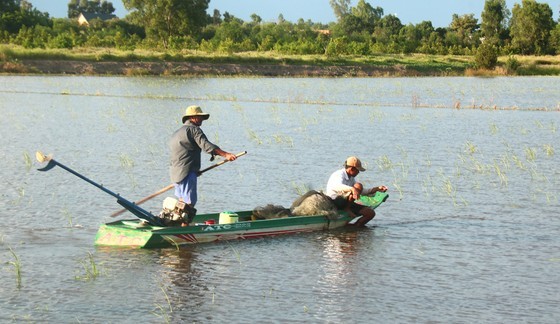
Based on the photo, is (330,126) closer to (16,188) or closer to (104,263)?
(16,188)

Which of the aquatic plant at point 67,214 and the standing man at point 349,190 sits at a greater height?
the standing man at point 349,190

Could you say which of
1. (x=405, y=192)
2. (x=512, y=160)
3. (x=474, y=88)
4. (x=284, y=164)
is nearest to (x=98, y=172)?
(x=284, y=164)

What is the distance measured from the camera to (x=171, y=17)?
81.8m

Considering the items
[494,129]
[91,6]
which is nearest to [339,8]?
[91,6]

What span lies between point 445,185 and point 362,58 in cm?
5743

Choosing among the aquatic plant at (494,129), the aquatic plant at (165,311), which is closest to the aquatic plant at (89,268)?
the aquatic plant at (165,311)

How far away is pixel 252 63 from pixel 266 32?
44.6m

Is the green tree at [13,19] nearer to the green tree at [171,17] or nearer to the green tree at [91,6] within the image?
the green tree at [171,17]

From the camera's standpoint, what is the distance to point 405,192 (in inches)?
682

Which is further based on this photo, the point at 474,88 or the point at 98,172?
the point at 474,88

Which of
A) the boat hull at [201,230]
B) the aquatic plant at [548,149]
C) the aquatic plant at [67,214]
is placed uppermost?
the boat hull at [201,230]

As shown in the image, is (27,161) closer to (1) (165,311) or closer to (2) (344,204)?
(2) (344,204)

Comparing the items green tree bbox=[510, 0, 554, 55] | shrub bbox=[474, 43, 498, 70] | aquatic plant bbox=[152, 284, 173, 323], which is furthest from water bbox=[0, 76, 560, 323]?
green tree bbox=[510, 0, 554, 55]

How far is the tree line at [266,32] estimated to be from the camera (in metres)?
74.1
